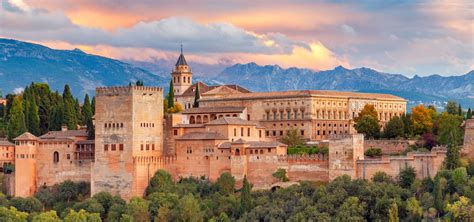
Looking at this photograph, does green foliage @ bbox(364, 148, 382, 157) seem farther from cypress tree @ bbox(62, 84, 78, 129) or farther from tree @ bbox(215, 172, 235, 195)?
cypress tree @ bbox(62, 84, 78, 129)

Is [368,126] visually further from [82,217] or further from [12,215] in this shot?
[12,215]

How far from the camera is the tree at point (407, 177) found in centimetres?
4984

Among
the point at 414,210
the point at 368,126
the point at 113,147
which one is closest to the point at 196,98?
the point at 368,126

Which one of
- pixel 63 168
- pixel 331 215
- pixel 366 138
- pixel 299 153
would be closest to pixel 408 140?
pixel 366 138

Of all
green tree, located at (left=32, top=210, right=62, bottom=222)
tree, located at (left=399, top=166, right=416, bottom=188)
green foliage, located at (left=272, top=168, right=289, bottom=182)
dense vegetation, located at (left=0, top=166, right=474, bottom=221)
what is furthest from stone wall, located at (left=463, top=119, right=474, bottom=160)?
green tree, located at (left=32, top=210, right=62, bottom=222)

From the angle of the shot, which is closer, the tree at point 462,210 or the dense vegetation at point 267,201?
the tree at point 462,210

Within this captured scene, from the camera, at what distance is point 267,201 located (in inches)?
2012

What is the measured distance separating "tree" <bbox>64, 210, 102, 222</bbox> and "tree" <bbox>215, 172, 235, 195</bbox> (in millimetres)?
6945

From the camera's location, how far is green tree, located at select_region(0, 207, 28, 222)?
5228 centimetres

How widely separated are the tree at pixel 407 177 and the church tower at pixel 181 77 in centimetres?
3837

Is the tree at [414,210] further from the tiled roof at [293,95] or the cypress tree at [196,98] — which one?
the cypress tree at [196,98]

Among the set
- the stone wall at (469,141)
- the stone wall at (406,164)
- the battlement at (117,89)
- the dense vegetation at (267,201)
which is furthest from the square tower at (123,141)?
the stone wall at (469,141)

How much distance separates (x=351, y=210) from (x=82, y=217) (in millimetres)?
14441

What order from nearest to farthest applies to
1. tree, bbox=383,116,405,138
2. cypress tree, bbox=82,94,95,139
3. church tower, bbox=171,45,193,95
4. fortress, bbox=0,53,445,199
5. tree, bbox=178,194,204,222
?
tree, bbox=178,194,204,222
fortress, bbox=0,53,445,199
cypress tree, bbox=82,94,95,139
tree, bbox=383,116,405,138
church tower, bbox=171,45,193,95
